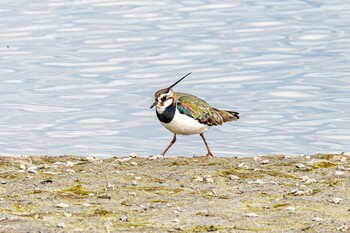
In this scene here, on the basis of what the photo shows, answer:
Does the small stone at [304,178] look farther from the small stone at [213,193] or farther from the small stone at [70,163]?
the small stone at [70,163]

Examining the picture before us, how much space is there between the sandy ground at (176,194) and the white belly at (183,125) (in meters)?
0.64

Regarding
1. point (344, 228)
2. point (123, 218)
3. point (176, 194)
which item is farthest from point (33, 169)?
point (344, 228)

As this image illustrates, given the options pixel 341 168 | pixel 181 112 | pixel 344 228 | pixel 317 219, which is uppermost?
pixel 344 228

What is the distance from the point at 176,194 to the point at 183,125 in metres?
4.25

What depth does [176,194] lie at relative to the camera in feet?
52.1

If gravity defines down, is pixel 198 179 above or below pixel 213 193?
below

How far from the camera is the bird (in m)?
19.8

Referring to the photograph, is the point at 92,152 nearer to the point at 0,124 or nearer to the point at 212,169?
the point at 0,124

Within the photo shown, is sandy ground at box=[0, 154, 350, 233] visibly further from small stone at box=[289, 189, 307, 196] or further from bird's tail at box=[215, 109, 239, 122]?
bird's tail at box=[215, 109, 239, 122]

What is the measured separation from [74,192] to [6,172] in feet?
6.01

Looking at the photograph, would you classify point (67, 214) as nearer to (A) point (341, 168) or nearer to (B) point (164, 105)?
(A) point (341, 168)

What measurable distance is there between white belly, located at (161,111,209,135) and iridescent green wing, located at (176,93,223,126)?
0.07 metres

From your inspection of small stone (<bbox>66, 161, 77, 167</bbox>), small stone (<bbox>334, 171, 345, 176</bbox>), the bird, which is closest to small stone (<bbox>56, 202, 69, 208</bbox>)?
small stone (<bbox>66, 161, 77, 167</bbox>)

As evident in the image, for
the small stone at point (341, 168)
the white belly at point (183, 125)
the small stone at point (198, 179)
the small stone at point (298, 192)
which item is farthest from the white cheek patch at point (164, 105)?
the small stone at point (298, 192)
